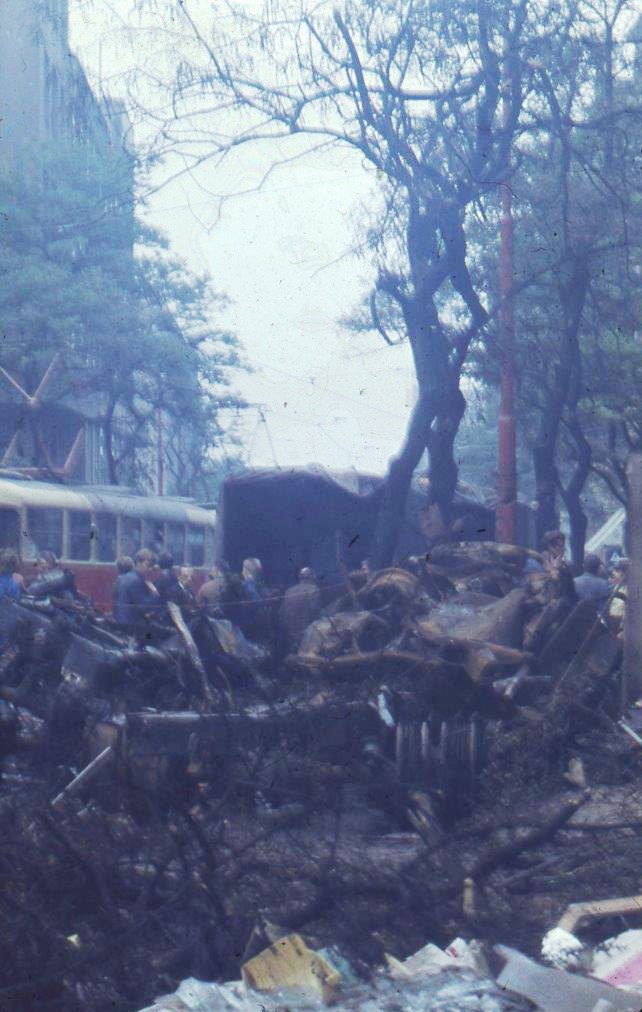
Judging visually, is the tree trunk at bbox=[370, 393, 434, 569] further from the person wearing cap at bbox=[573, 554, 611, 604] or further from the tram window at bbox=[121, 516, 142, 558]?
the tram window at bbox=[121, 516, 142, 558]

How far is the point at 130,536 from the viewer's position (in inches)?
861

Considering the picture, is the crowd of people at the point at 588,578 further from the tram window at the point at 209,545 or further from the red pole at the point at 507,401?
the tram window at the point at 209,545

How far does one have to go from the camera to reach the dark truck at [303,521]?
1562cm

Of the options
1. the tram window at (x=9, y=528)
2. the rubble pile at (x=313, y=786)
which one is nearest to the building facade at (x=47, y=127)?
the rubble pile at (x=313, y=786)

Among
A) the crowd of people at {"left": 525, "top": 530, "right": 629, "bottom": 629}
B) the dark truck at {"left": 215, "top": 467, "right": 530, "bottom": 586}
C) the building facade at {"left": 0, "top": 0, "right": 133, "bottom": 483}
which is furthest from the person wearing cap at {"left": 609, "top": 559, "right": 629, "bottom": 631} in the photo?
the building facade at {"left": 0, "top": 0, "right": 133, "bottom": 483}

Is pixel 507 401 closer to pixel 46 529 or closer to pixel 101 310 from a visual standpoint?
pixel 46 529

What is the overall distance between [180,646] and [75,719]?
1.06 metres

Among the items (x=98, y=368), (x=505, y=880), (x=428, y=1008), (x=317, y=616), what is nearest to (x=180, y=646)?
(x=317, y=616)

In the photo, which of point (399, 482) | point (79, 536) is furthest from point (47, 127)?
point (399, 482)

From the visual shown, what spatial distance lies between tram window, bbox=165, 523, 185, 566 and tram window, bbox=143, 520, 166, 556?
279 mm

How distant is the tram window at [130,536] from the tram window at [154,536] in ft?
0.85

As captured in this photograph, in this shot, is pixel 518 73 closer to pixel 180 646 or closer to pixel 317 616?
pixel 317 616

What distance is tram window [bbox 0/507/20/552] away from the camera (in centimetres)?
1834

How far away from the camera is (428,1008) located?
438 cm
